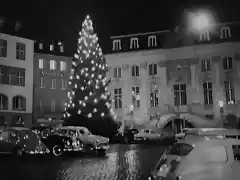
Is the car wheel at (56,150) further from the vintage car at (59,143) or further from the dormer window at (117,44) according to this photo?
the dormer window at (117,44)

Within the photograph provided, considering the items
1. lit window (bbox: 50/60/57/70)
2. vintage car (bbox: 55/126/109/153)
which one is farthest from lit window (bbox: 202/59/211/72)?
vintage car (bbox: 55/126/109/153)

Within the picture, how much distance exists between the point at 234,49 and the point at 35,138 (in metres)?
32.1

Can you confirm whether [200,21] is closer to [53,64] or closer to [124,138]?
[124,138]

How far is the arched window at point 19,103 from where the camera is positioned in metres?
48.4

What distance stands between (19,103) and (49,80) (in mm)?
10287

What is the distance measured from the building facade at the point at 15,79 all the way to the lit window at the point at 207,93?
22715mm

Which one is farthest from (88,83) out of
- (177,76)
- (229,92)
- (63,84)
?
(63,84)

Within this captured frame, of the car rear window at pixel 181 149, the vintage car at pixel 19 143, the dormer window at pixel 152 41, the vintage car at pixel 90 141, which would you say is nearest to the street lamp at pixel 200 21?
the dormer window at pixel 152 41

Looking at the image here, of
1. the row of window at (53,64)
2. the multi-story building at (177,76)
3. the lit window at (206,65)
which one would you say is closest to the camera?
the multi-story building at (177,76)

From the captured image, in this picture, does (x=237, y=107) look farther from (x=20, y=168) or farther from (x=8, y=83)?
(x=20, y=168)

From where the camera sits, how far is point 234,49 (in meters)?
46.1

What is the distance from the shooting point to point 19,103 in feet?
161

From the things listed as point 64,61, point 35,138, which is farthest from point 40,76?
point 35,138

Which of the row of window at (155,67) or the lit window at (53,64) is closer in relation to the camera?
the row of window at (155,67)
